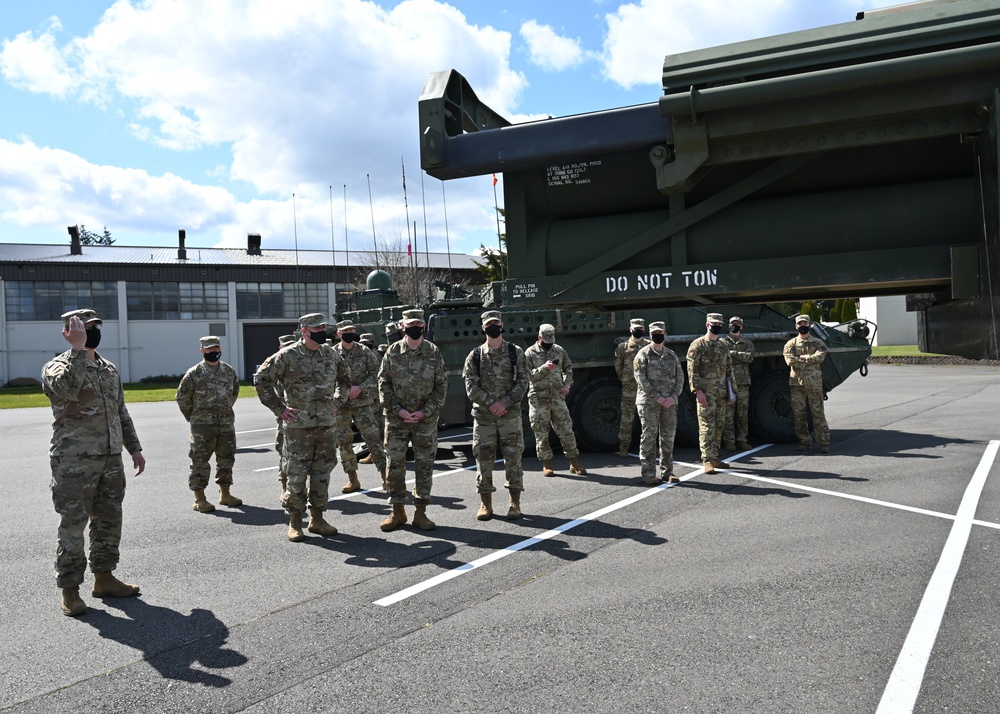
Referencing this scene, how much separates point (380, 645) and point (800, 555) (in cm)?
294

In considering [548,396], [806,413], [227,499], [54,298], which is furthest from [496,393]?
[54,298]

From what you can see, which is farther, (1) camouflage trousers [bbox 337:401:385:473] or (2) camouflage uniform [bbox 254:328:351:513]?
(1) camouflage trousers [bbox 337:401:385:473]

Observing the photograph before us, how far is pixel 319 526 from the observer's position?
20.6ft

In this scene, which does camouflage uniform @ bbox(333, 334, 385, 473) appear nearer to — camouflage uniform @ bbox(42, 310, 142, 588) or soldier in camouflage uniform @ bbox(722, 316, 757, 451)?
camouflage uniform @ bbox(42, 310, 142, 588)

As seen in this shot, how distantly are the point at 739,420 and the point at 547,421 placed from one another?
9.65 feet

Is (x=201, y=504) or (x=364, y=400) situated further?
(x=364, y=400)

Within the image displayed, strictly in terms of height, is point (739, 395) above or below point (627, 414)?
above

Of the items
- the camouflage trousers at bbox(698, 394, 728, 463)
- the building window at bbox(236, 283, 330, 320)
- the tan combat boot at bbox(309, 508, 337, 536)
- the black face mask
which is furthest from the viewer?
the building window at bbox(236, 283, 330, 320)

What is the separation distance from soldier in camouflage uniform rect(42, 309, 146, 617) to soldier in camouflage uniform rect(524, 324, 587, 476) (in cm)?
499

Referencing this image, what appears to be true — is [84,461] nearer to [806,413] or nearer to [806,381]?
[806,381]

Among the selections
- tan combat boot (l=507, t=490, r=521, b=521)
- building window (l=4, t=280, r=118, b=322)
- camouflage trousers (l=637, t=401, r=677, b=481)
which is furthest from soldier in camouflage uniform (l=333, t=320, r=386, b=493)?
building window (l=4, t=280, r=118, b=322)

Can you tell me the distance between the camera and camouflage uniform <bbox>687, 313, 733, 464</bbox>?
870 cm

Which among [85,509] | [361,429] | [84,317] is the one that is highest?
[84,317]

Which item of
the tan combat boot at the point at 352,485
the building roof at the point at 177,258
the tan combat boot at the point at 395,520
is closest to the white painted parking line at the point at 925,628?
the tan combat boot at the point at 395,520
